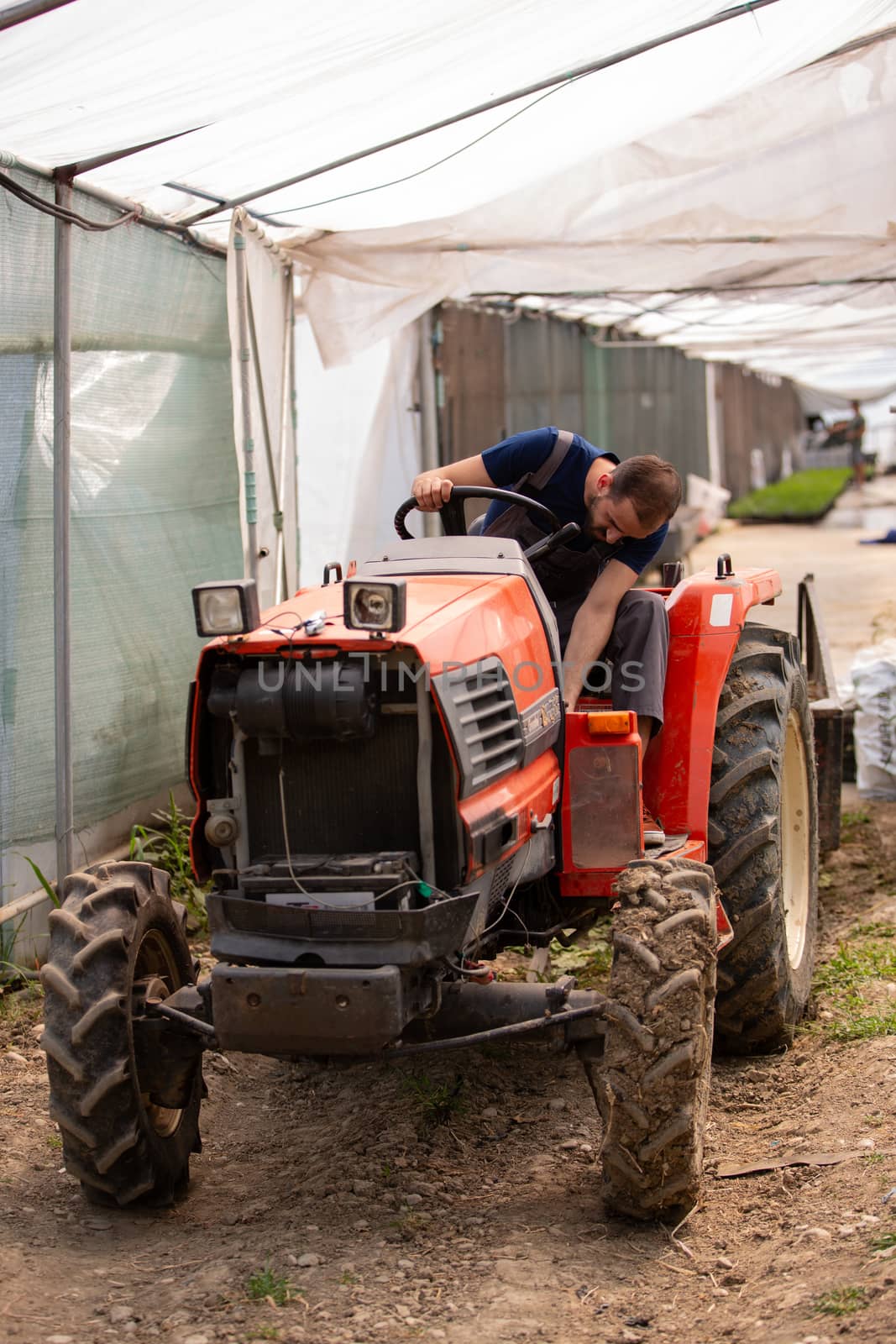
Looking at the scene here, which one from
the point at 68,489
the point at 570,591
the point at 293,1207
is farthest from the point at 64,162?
the point at 293,1207

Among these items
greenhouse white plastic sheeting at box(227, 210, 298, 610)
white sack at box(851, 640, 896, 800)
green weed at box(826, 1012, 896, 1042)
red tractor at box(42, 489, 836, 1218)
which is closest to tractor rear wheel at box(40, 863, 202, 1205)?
red tractor at box(42, 489, 836, 1218)

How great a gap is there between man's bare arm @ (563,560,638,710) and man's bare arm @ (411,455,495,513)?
510 millimetres

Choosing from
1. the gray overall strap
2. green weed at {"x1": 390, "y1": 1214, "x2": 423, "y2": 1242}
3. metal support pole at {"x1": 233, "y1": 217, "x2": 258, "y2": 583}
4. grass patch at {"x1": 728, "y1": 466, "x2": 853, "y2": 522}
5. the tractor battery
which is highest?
grass patch at {"x1": 728, "y1": 466, "x2": 853, "y2": 522}

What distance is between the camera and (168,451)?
6.20m

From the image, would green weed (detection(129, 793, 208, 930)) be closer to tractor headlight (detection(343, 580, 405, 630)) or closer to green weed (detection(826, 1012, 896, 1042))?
green weed (detection(826, 1012, 896, 1042))

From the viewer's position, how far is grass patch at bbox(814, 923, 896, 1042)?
4.21 m

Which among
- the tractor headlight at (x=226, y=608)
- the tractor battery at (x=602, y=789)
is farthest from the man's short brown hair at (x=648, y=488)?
the tractor headlight at (x=226, y=608)

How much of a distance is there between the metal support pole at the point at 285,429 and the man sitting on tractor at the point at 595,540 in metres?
2.57

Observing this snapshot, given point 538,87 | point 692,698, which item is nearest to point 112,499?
point 538,87

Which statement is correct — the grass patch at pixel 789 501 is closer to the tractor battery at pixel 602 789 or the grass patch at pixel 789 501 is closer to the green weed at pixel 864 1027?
the green weed at pixel 864 1027

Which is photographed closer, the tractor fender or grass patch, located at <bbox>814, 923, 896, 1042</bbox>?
the tractor fender

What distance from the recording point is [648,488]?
3.82 m

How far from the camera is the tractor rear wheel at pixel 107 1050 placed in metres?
3.09

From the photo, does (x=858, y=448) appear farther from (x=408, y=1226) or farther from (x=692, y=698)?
(x=408, y=1226)
